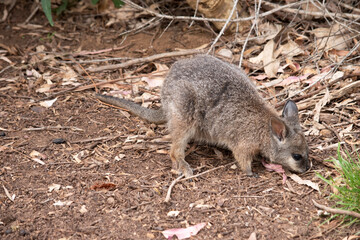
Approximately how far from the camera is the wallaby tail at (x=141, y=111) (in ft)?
20.0

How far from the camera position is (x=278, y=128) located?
5250mm

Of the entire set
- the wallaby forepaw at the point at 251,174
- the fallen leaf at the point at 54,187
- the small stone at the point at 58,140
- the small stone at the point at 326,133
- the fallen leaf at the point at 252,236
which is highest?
the small stone at the point at 326,133

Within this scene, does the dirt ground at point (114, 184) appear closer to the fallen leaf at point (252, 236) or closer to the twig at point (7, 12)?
the fallen leaf at point (252, 236)

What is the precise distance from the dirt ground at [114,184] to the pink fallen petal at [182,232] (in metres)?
0.05

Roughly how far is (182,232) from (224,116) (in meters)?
1.78

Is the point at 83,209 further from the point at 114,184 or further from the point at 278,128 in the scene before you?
the point at 278,128

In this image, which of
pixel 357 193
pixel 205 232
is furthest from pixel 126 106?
pixel 357 193

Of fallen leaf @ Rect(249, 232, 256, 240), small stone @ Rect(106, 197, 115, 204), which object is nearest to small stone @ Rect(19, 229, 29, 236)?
small stone @ Rect(106, 197, 115, 204)

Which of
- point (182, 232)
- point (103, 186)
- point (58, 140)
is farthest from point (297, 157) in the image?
point (58, 140)

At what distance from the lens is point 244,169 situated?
5387 millimetres

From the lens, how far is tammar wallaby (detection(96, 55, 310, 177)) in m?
5.39

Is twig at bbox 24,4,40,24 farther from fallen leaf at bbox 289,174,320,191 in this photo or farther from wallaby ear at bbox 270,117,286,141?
fallen leaf at bbox 289,174,320,191

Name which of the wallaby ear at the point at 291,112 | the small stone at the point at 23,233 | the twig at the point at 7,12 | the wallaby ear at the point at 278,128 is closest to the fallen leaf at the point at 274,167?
the wallaby ear at the point at 278,128

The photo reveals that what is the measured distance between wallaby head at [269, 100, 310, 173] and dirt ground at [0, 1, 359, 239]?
192 millimetres
